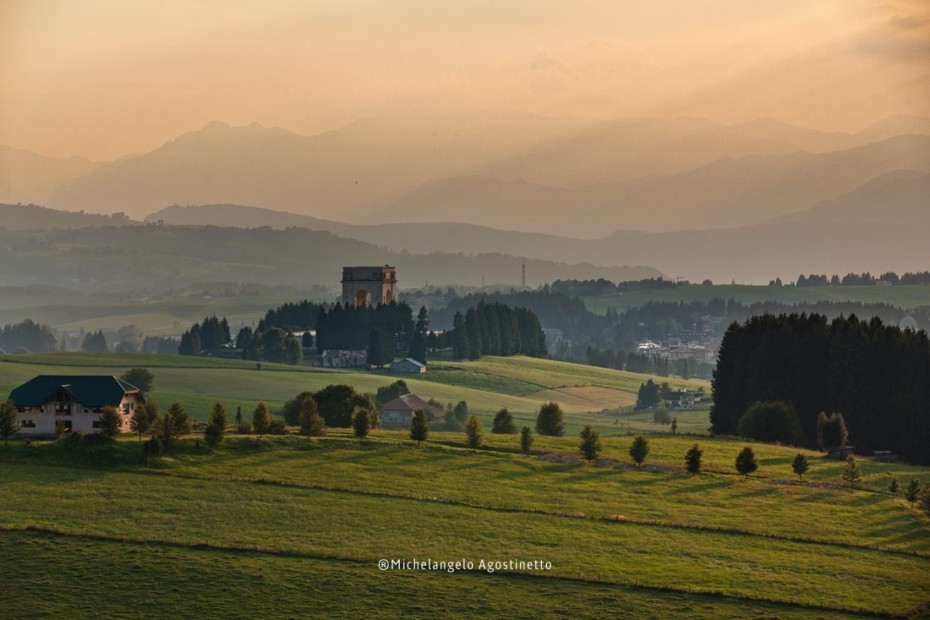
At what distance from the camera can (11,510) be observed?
6306cm

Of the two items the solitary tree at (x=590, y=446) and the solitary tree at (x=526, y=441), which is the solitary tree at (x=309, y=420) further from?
the solitary tree at (x=590, y=446)

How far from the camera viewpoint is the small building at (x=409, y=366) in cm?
→ 16688

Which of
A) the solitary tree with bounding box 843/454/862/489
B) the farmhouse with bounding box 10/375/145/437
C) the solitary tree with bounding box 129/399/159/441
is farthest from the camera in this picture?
the farmhouse with bounding box 10/375/145/437

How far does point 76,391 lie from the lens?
82125 mm

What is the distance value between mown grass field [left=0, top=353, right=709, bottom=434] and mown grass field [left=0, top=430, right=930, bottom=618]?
38.4 m

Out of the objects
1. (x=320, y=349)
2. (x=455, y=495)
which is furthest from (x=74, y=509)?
(x=320, y=349)

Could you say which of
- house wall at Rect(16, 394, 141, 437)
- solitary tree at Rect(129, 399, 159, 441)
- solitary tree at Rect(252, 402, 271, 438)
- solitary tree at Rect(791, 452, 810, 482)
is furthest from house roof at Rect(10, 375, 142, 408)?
solitary tree at Rect(791, 452, 810, 482)

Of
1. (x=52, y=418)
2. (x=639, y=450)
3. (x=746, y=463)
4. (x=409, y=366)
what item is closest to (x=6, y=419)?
(x=52, y=418)

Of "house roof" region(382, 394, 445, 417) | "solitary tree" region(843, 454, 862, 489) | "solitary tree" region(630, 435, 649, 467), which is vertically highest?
"house roof" region(382, 394, 445, 417)

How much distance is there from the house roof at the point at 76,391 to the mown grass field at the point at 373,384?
27.0 m

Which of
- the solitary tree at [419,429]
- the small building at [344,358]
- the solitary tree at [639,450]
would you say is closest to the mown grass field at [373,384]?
the small building at [344,358]

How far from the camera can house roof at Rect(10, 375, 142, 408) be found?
81500 millimetres

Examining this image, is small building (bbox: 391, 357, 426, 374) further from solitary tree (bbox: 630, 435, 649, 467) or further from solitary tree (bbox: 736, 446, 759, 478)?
solitary tree (bbox: 736, 446, 759, 478)

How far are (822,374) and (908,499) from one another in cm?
3991
